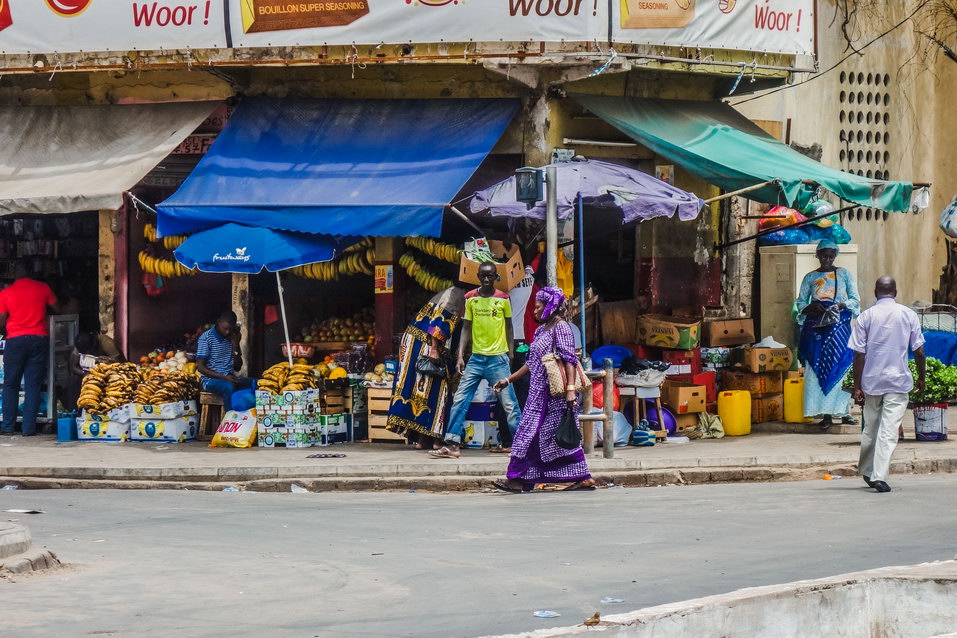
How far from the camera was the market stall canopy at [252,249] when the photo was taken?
14.2 meters

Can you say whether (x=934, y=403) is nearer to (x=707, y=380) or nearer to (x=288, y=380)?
(x=707, y=380)

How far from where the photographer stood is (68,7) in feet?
51.8

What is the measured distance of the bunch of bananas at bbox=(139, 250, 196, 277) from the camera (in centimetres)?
1692

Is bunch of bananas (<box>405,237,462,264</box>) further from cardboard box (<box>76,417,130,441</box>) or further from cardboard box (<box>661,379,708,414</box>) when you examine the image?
cardboard box (<box>76,417,130,441</box>)

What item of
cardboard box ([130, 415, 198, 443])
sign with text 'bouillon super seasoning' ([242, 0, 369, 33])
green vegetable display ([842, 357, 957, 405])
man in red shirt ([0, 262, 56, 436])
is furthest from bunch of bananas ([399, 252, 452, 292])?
green vegetable display ([842, 357, 957, 405])

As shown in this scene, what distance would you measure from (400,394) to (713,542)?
19.0ft

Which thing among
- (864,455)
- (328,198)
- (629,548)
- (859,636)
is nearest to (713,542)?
(629,548)

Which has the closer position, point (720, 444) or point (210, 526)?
point (210, 526)

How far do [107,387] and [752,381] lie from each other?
22.9 ft

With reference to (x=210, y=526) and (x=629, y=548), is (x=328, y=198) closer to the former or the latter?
(x=210, y=526)

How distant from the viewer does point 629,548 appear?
29.8 feet

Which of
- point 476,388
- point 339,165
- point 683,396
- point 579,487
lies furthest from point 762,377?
point 339,165

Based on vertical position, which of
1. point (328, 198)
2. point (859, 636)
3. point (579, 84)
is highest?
point (579, 84)

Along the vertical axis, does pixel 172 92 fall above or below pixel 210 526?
above
